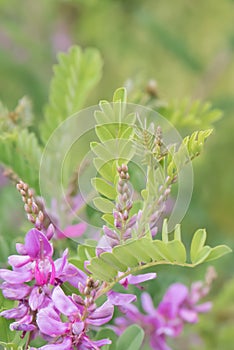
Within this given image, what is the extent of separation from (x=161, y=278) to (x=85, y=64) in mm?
268

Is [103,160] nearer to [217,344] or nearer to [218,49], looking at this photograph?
[217,344]

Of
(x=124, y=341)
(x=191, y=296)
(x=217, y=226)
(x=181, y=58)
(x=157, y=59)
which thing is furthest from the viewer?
(x=157, y=59)

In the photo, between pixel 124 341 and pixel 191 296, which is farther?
pixel 191 296

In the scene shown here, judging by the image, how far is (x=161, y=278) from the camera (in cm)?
85

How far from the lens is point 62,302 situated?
498 mm

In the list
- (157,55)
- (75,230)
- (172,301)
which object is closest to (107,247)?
(75,230)

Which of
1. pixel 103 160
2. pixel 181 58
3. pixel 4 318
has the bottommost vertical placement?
pixel 4 318

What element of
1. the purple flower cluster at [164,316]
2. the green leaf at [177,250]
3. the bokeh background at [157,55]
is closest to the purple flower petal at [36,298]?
the green leaf at [177,250]

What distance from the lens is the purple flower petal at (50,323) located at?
1.61ft

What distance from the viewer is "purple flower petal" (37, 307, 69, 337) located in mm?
492

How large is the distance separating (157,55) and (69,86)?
121cm

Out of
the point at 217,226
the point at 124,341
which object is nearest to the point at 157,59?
the point at 217,226

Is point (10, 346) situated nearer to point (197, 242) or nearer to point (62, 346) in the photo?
point (62, 346)

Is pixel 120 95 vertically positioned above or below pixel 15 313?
above
